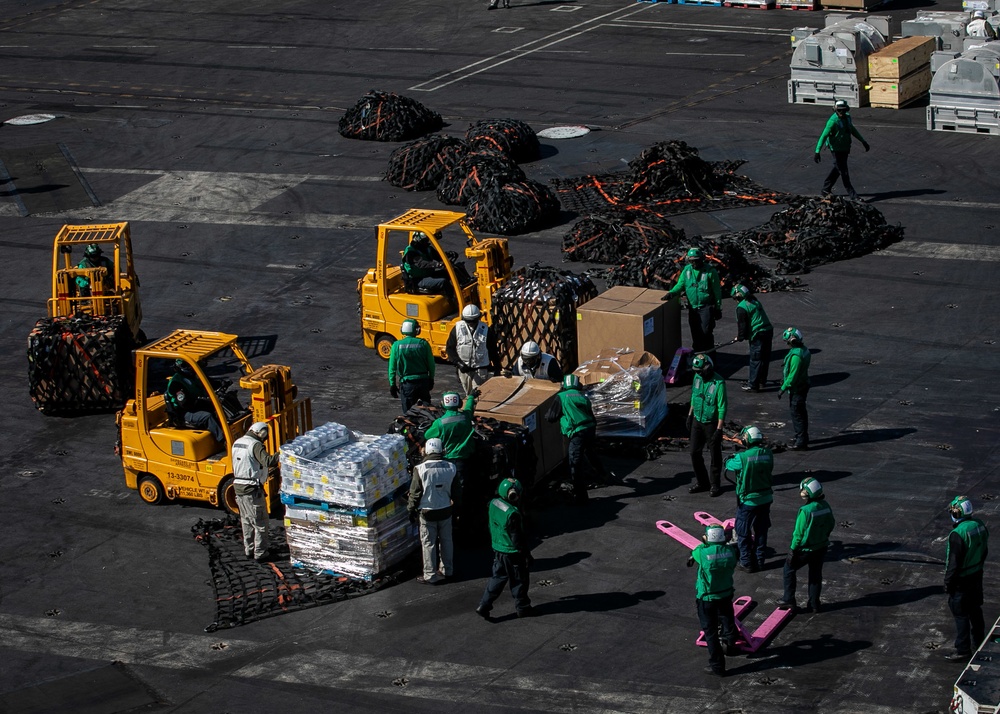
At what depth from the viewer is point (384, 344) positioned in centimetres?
2256

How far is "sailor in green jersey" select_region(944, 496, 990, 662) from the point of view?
540 inches

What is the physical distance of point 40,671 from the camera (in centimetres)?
1469

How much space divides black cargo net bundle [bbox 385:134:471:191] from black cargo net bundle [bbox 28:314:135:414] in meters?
10.5

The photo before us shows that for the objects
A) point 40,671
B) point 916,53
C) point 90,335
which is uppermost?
point 916,53

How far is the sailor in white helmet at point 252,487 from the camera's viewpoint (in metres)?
16.4

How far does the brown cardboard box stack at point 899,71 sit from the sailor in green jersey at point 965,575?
71.9 ft

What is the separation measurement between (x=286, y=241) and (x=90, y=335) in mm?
7439

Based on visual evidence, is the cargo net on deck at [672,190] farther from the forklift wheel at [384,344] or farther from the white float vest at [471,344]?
the white float vest at [471,344]

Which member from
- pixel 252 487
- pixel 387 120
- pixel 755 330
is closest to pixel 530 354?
pixel 755 330

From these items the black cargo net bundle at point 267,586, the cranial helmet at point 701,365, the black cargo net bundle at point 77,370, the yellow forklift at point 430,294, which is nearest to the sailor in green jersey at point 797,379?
the cranial helmet at point 701,365

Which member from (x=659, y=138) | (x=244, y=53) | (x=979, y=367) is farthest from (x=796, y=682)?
(x=244, y=53)

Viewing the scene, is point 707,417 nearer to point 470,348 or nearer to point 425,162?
point 470,348

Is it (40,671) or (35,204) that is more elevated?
(35,204)

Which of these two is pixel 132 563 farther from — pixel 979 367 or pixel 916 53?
pixel 916 53
